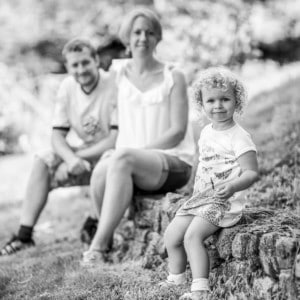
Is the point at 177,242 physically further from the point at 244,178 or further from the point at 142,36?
the point at 142,36

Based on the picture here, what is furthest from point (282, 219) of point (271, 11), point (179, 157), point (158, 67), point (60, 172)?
point (271, 11)

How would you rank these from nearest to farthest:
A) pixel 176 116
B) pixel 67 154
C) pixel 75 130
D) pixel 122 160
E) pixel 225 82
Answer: pixel 225 82 → pixel 122 160 → pixel 176 116 → pixel 67 154 → pixel 75 130

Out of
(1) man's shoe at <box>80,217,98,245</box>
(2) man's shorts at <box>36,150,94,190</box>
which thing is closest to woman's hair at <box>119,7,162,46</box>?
(2) man's shorts at <box>36,150,94,190</box>

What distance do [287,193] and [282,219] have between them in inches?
36.1

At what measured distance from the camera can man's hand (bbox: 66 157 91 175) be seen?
3.47 m

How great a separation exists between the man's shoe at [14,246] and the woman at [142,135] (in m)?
0.79

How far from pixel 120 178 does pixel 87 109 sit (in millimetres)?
933

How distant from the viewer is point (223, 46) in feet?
22.1

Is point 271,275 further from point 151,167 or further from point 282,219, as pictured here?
point 151,167

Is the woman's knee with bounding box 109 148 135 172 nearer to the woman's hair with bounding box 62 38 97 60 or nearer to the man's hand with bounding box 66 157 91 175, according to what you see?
the man's hand with bounding box 66 157 91 175

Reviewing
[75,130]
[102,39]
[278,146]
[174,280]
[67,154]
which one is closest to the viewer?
[174,280]

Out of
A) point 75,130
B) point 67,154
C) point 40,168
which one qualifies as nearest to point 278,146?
point 75,130

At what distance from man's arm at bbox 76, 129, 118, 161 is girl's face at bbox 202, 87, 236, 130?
4.42 ft

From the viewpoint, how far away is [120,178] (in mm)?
2982
